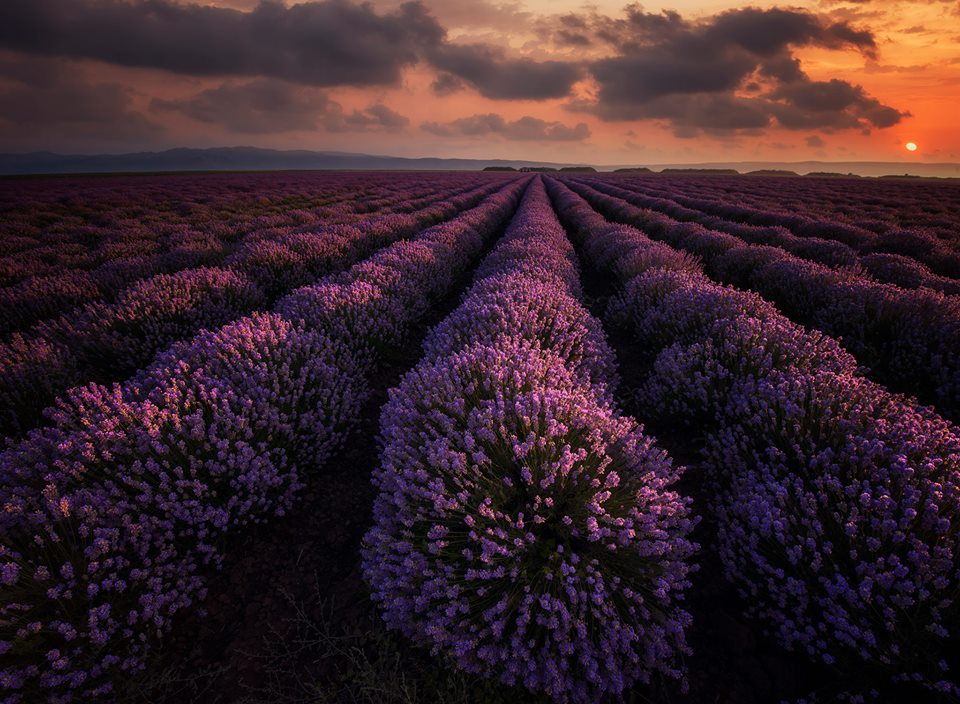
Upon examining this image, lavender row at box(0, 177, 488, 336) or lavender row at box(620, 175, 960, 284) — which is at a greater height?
lavender row at box(620, 175, 960, 284)

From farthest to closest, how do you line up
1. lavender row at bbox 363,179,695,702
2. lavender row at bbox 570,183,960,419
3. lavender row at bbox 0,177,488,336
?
lavender row at bbox 0,177,488,336 → lavender row at bbox 570,183,960,419 → lavender row at bbox 363,179,695,702

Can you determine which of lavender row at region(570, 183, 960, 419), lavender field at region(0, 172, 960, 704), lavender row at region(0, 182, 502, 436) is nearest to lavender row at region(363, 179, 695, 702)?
lavender field at region(0, 172, 960, 704)

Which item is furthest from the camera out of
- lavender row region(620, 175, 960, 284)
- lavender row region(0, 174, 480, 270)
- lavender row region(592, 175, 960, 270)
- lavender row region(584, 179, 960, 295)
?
lavender row region(0, 174, 480, 270)

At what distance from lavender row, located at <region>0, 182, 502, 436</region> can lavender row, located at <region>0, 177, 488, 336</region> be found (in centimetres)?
55

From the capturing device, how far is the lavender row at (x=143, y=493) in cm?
196

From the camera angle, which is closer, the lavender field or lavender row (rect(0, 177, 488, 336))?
the lavender field

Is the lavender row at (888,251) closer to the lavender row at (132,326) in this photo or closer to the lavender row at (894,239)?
the lavender row at (894,239)

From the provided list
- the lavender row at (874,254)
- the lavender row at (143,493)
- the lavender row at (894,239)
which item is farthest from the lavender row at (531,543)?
the lavender row at (894,239)

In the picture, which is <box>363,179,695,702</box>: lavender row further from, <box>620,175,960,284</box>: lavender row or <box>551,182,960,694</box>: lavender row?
<box>620,175,960,284</box>: lavender row

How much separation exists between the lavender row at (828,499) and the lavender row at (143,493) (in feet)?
9.64

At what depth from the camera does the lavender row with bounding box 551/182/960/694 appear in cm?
178

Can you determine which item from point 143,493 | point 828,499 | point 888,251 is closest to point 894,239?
point 888,251

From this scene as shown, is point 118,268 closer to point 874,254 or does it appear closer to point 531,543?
point 531,543

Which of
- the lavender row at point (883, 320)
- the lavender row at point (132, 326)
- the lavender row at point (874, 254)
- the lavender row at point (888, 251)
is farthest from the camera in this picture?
the lavender row at point (888, 251)
